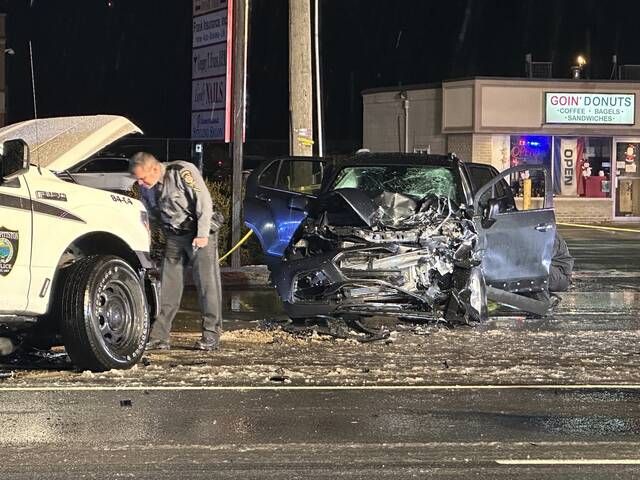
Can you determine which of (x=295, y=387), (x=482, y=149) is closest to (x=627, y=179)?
(x=482, y=149)

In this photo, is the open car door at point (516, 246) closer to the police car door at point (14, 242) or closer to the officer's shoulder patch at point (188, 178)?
the officer's shoulder patch at point (188, 178)

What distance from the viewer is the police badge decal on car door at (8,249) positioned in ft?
19.8

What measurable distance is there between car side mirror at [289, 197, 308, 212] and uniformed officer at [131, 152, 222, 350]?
2.18 meters

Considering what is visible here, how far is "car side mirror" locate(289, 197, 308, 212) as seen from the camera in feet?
33.2

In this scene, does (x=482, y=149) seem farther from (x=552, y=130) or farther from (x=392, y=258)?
(x=392, y=258)

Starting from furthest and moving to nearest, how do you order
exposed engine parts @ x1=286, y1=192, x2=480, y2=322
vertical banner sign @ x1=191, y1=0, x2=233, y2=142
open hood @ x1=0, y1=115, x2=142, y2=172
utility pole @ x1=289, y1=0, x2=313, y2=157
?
utility pole @ x1=289, y1=0, x2=313, y2=157, vertical banner sign @ x1=191, y1=0, x2=233, y2=142, exposed engine parts @ x1=286, y1=192, x2=480, y2=322, open hood @ x1=0, y1=115, x2=142, y2=172

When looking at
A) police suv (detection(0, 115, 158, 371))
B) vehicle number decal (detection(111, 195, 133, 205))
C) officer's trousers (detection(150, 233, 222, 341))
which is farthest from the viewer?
officer's trousers (detection(150, 233, 222, 341))

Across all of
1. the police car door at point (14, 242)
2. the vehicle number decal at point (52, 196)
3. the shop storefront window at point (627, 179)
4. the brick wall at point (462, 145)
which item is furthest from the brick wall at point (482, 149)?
the police car door at point (14, 242)

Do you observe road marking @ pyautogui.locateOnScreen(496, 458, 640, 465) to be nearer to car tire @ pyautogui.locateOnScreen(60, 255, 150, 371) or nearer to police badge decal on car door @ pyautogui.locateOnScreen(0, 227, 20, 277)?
car tire @ pyautogui.locateOnScreen(60, 255, 150, 371)

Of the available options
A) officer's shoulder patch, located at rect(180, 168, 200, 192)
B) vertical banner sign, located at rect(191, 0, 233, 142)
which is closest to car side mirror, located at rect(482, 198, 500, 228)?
officer's shoulder patch, located at rect(180, 168, 200, 192)

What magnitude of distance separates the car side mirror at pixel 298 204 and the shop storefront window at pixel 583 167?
16281 millimetres

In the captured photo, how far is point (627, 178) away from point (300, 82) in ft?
45.8

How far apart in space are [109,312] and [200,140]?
757 centimetres

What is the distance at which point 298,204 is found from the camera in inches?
400
